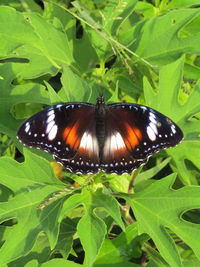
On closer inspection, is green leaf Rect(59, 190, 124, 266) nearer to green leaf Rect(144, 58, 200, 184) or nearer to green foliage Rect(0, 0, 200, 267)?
green foliage Rect(0, 0, 200, 267)

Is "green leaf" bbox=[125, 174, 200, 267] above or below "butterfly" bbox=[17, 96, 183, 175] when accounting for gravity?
below

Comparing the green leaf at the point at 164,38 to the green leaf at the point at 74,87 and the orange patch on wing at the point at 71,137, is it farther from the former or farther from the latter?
the orange patch on wing at the point at 71,137

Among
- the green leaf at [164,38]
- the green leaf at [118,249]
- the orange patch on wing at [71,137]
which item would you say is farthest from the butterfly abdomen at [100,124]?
the green leaf at [164,38]

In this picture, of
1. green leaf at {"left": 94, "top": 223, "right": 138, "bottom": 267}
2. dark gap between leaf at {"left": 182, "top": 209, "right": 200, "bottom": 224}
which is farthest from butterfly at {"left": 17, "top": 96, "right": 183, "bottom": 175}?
dark gap between leaf at {"left": 182, "top": 209, "right": 200, "bottom": 224}

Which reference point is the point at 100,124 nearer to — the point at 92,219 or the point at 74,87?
the point at 74,87

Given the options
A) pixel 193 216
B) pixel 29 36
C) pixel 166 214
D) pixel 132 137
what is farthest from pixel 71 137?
pixel 193 216

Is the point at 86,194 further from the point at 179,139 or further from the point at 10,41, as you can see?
the point at 10,41

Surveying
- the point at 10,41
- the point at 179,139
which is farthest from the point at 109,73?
the point at 179,139
